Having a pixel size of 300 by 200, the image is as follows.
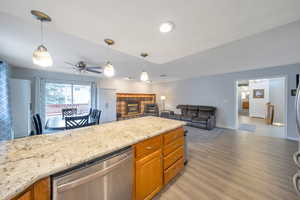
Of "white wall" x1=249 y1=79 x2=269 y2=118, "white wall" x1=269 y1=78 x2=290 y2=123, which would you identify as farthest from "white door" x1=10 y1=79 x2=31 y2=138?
"white wall" x1=249 y1=79 x2=269 y2=118

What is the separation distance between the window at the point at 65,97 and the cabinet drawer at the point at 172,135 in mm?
4743

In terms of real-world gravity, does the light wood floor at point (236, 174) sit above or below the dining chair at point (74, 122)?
below

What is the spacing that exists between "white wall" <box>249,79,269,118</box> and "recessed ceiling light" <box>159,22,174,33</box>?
8.31m

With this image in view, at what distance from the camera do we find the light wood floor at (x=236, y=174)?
5.18 ft

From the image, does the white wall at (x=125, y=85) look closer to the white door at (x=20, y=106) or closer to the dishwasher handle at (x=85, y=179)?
the white door at (x=20, y=106)

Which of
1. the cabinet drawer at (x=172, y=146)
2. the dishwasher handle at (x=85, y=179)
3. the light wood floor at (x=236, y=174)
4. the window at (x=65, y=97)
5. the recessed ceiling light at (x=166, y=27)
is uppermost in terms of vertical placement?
the recessed ceiling light at (x=166, y=27)

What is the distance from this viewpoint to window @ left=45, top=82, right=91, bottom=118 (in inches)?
195

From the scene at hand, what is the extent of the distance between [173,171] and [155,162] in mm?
578

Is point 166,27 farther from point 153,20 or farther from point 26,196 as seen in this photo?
point 26,196

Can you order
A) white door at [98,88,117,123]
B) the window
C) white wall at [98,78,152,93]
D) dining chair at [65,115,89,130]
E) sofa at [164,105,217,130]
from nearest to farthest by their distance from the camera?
dining chair at [65,115,89,130] → sofa at [164,105,217,130] → the window → white door at [98,88,117,123] → white wall at [98,78,152,93]

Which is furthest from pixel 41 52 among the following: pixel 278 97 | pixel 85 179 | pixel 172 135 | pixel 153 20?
pixel 278 97

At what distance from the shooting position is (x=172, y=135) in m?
1.76

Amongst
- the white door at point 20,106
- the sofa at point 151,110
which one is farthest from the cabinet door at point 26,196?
the sofa at point 151,110

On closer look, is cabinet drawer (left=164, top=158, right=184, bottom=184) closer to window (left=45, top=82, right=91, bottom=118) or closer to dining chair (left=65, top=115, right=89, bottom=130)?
dining chair (left=65, top=115, right=89, bottom=130)
